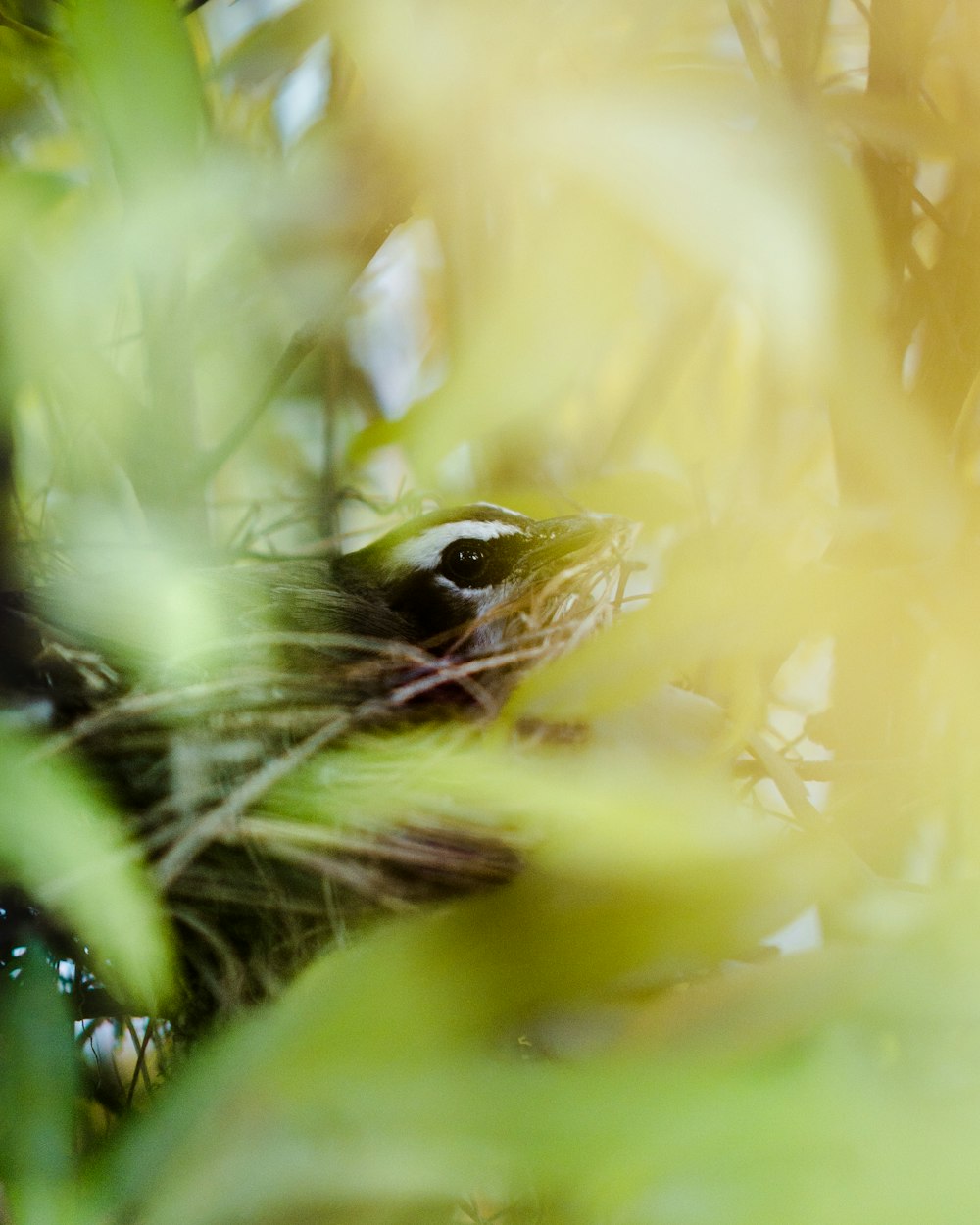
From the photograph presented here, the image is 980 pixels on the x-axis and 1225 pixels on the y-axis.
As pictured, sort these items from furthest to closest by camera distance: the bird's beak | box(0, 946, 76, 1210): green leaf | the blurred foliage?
the bird's beak < box(0, 946, 76, 1210): green leaf < the blurred foliage

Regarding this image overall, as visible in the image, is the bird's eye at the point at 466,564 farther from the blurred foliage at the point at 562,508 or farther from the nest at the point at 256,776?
the nest at the point at 256,776

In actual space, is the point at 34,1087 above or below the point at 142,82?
below

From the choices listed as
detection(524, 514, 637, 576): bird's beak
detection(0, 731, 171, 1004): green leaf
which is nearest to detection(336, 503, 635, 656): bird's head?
detection(524, 514, 637, 576): bird's beak

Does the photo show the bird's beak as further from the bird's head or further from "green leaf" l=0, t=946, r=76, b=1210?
"green leaf" l=0, t=946, r=76, b=1210

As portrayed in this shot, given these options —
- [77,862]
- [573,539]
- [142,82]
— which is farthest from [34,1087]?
[142,82]

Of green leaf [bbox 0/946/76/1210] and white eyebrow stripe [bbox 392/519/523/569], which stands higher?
white eyebrow stripe [bbox 392/519/523/569]

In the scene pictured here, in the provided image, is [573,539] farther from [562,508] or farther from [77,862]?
[77,862]

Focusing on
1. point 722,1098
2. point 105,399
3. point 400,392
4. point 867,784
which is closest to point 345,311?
point 400,392
